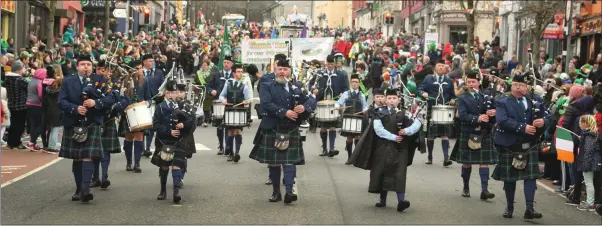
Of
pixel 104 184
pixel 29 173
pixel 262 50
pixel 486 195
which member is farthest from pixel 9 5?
pixel 486 195

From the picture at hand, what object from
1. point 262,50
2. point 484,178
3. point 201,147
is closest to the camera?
point 484,178

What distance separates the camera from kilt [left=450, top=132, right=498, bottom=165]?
1273cm

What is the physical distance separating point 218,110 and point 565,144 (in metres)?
7.12

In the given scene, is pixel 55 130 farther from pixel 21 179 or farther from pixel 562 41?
pixel 562 41

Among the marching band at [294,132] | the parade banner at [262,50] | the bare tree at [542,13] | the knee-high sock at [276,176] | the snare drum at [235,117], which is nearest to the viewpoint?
the marching band at [294,132]

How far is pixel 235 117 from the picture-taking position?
16188 millimetres

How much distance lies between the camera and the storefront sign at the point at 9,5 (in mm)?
32713

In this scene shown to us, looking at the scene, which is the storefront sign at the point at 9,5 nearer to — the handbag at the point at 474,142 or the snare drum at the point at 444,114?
the snare drum at the point at 444,114

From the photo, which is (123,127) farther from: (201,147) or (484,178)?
(484,178)

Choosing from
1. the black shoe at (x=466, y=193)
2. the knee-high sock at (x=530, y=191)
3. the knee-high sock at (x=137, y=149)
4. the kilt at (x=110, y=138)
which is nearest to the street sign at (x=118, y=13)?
the knee-high sock at (x=137, y=149)

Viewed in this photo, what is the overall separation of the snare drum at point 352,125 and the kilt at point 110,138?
4.68 m

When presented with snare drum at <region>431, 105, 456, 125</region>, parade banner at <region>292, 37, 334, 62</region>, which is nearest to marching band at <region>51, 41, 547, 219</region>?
snare drum at <region>431, 105, 456, 125</region>

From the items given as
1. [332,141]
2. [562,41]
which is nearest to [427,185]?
[332,141]

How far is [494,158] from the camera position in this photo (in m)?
12.8
